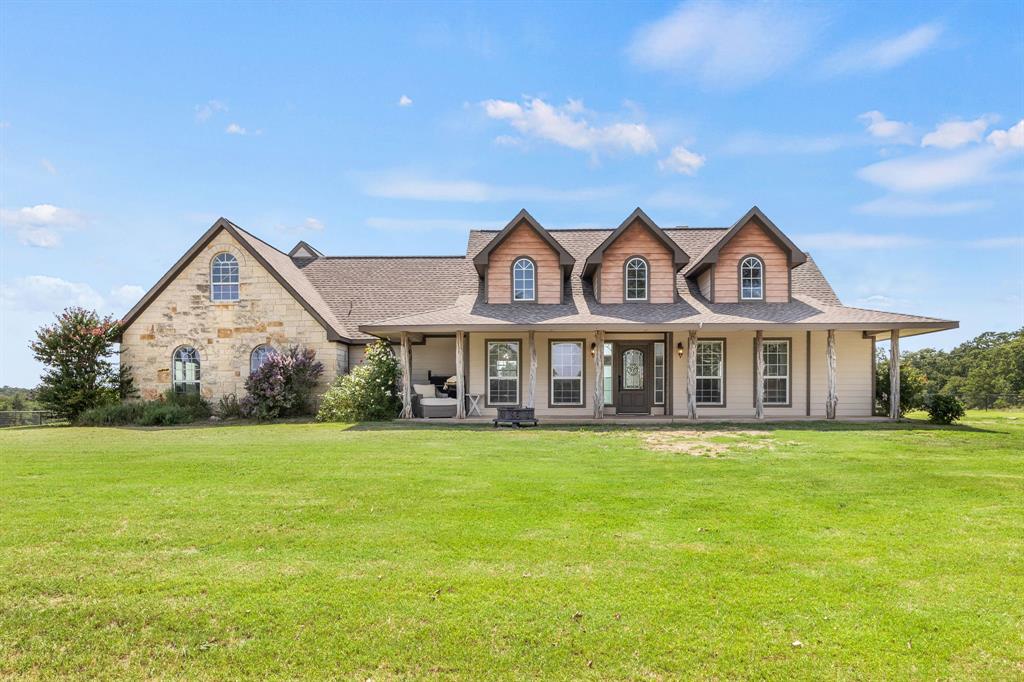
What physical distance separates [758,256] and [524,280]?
7746 mm

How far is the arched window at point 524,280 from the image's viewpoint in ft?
62.7

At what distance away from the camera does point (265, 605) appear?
14.5ft

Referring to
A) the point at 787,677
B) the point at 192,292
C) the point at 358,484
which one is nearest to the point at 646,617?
the point at 787,677

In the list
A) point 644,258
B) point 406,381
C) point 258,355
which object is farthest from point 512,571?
point 258,355

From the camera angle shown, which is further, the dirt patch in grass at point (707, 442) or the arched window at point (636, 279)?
the arched window at point (636, 279)

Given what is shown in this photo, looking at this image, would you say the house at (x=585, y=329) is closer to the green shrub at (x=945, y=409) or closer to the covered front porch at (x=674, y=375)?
the covered front porch at (x=674, y=375)

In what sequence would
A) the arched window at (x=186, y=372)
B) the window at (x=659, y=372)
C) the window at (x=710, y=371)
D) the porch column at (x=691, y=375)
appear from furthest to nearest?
the arched window at (x=186, y=372)
the window at (x=659, y=372)
the window at (x=710, y=371)
the porch column at (x=691, y=375)

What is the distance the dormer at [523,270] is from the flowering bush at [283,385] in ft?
21.1

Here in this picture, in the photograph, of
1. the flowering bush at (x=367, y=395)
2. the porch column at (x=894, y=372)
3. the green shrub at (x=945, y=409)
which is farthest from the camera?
the flowering bush at (x=367, y=395)

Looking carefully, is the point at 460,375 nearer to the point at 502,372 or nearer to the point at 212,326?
the point at 502,372

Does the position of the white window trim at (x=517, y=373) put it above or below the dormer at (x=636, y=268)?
below

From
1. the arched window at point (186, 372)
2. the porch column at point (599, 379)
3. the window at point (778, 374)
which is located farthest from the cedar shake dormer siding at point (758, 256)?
the arched window at point (186, 372)

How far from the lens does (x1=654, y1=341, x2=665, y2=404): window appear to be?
19.0 meters

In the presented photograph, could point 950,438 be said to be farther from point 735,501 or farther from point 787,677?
point 787,677
